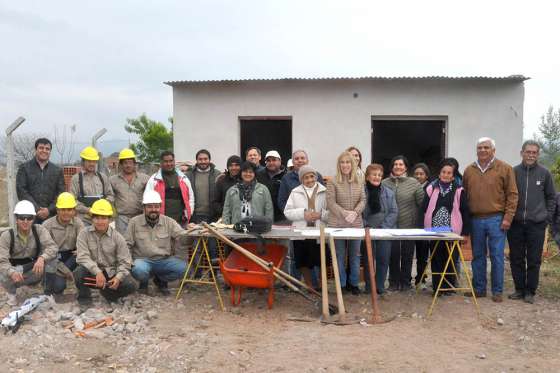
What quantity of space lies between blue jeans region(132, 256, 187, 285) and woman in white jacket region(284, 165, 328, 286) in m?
1.38

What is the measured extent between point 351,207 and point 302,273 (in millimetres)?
1058

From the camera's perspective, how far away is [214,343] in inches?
167

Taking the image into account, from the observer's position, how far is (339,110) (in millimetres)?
9109

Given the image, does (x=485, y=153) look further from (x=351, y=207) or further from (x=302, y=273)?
(x=302, y=273)

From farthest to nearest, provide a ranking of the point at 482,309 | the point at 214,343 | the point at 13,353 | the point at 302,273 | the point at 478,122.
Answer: the point at 478,122 < the point at 302,273 < the point at 482,309 < the point at 214,343 < the point at 13,353

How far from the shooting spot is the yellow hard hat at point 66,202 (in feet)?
17.4

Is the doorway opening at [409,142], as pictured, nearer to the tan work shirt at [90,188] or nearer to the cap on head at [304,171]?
the cap on head at [304,171]

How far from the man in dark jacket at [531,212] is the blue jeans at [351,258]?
5.99 ft

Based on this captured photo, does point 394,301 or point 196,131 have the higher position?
point 196,131

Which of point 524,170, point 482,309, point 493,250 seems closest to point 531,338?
point 482,309

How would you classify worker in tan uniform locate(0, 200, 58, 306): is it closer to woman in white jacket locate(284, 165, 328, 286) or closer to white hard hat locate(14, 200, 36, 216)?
white hard hat locate(14, 200, 36, 216)

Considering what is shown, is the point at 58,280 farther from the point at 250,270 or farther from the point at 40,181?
the point at 250,270

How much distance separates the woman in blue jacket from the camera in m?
5.59

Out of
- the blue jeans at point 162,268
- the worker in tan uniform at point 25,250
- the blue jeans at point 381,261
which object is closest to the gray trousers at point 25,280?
the worker in tan uniform at point 25,250
